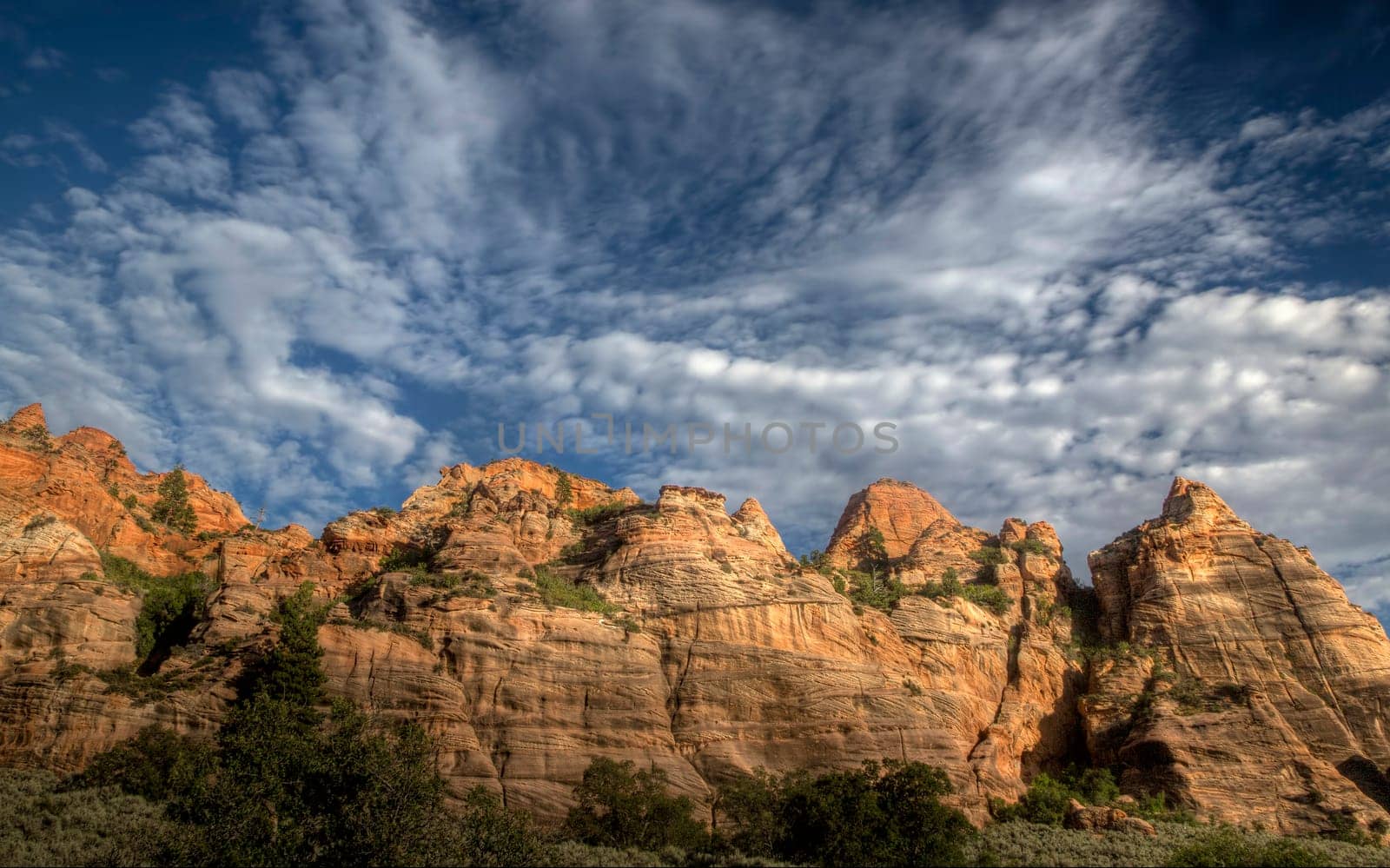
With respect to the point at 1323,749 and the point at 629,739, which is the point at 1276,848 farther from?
the point at 629,739

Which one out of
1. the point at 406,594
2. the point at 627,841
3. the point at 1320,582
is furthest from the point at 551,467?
the point at 1320,582

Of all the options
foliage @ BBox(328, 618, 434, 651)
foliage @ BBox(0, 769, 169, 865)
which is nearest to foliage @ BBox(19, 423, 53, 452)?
foliage @ BBox(328, 618, 434, 651)

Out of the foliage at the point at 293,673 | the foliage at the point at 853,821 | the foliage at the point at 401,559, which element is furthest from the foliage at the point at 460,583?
the foliage at the point at 853,821

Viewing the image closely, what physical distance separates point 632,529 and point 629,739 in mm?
19083

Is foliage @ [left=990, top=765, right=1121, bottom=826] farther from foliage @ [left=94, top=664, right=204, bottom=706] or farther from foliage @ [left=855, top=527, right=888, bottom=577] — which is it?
foliage @ [left=94, top=664, right=204, bottom=706]

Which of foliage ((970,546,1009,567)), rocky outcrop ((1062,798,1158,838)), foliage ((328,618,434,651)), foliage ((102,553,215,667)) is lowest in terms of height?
rocky outcrop ((1062,798,1158,838))

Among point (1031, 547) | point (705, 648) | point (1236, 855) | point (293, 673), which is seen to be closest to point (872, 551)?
point (1031, 547)

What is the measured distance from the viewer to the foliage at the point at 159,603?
5897 cm

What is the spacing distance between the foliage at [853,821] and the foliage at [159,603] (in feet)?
113

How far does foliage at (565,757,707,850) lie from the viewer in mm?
45750

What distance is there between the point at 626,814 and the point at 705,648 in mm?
15146

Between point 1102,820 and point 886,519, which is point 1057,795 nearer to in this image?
→ point 1102,820

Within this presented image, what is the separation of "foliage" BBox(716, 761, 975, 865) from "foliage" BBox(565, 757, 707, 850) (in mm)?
2732

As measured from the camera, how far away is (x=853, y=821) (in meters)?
44.5
